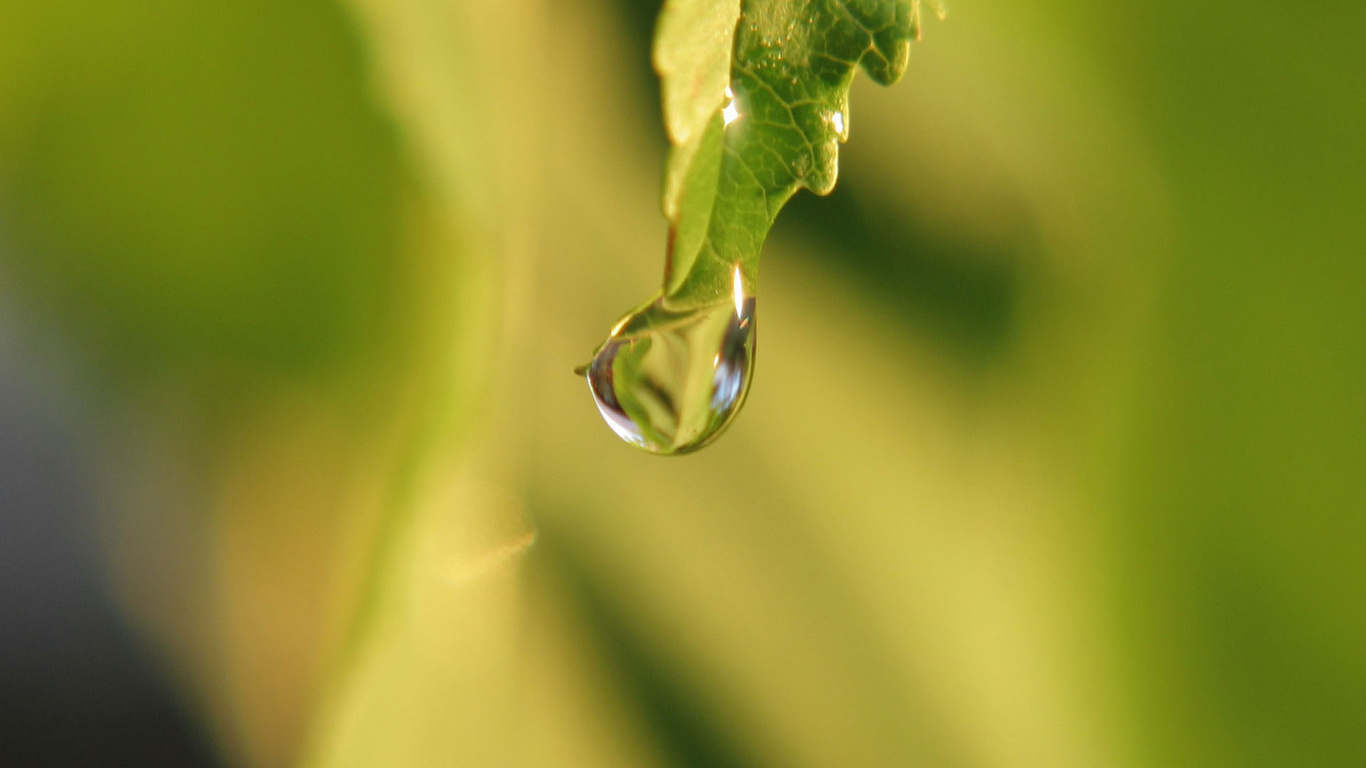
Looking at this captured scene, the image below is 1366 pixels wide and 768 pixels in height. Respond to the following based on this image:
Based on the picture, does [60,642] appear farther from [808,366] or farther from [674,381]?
[674,381]

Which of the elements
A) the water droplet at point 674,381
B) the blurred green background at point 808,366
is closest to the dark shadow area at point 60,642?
the blurred green background at point 808,366

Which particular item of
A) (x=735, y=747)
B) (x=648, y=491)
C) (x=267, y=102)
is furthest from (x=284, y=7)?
(x=735, y=747)

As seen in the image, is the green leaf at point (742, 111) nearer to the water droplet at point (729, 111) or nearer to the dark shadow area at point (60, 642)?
the water droplet at point (729, 111)

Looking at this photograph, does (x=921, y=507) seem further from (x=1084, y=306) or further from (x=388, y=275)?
(x=388, y=275)

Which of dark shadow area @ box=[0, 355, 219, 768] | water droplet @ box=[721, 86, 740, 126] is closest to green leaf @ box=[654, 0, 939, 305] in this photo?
water droplet @ box=[721, 86, 740, 126]

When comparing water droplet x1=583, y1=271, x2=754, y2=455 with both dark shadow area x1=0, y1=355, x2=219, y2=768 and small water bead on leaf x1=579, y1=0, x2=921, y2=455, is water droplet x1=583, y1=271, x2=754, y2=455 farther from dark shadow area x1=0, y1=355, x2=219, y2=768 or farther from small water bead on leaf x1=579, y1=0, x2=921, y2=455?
dark shadow area x1=0, y1=355, x2=219, y2=768
